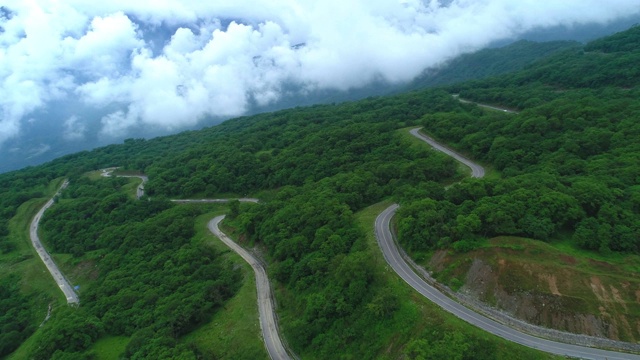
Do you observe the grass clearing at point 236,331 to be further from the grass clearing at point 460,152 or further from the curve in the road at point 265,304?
the grass clearing at point 460,152

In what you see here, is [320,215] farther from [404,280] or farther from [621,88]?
[621,88]

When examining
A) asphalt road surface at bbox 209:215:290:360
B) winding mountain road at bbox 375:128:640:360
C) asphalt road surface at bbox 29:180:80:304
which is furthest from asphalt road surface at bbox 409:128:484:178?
asphalt road surface at bbox 29:180:80:304

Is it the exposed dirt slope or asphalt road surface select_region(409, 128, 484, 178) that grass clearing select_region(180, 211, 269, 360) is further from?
asphalt road surface select_region(409, 128, 484, 178)

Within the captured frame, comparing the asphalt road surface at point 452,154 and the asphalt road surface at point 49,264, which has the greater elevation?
the asphalt road surface at point 452,154

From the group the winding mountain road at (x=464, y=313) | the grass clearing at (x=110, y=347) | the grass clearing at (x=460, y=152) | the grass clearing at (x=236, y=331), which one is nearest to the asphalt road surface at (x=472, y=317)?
the winding mountain road at (x=464, y=313)

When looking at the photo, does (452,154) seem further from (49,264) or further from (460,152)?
(49,264)
